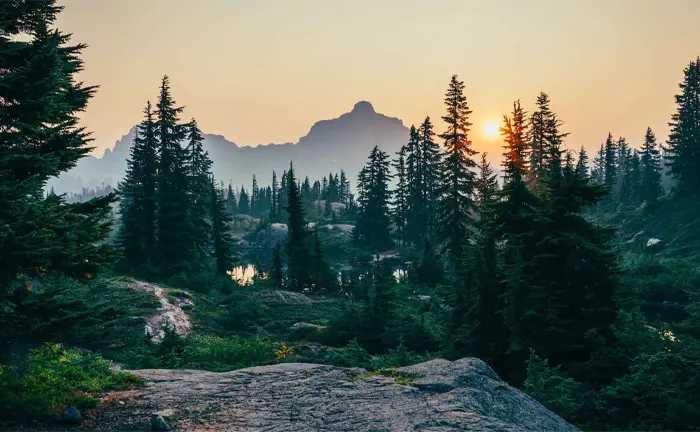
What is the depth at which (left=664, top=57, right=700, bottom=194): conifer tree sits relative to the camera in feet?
197

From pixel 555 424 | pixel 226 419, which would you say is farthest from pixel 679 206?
pixel 226 419

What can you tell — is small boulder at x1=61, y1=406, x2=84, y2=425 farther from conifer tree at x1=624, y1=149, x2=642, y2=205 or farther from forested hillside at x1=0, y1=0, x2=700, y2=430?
conifer tree at x1=624, y1=149, x2=642, y2=205

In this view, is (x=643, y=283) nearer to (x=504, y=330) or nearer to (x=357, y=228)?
(x=504, y=330)

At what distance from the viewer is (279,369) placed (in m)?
10.1

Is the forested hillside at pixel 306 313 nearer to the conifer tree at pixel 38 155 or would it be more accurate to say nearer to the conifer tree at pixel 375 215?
the conifer tree at pixel 38 155

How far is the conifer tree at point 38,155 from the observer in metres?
8.19

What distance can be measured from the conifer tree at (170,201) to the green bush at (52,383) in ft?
90.9

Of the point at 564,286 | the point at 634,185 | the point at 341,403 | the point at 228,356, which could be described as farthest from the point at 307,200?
the point at 341,403

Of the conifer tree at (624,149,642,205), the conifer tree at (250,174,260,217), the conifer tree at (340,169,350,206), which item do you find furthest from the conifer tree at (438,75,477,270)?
the conifer tree at (250,174,260,217)

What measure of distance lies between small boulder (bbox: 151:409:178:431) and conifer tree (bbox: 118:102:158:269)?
3203cm

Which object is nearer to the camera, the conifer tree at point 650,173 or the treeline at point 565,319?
the treeline at point 565,319

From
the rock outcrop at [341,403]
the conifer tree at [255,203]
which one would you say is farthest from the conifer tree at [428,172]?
the conifer tree at [255,203]

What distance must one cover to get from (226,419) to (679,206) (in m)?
68.0

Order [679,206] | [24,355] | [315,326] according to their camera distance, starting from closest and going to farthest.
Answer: [24,355], [315,326], [679,206]
